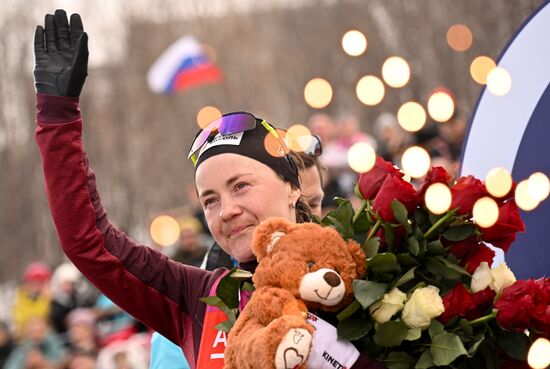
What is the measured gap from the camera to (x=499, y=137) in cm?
389

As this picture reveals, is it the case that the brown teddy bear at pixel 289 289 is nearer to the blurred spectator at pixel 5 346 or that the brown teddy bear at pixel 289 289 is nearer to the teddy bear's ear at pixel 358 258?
the teddy bear's ear at pixel 358 258

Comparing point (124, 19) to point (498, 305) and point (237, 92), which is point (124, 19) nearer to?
point (237, 92)

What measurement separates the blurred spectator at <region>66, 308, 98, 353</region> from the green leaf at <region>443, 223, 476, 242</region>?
737 cm

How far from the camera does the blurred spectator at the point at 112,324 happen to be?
33.7ft

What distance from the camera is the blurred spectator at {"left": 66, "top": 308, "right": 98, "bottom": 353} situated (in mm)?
10344

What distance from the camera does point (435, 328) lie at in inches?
120

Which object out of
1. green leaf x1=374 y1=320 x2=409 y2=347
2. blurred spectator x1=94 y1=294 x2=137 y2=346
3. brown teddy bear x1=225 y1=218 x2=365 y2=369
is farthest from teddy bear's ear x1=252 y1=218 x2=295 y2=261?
blurred spectator x1=94 y1=294 x2=137 y2=346

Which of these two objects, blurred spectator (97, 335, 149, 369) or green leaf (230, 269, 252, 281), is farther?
blurred spectator (97, 335, 149, 369)

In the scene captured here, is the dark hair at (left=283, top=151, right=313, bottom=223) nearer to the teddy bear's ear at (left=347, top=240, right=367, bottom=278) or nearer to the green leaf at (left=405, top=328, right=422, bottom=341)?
the teddy bear's ear at (left=347, top=240, right=367, bottom=278)

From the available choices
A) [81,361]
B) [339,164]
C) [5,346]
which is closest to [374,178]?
[339,164]

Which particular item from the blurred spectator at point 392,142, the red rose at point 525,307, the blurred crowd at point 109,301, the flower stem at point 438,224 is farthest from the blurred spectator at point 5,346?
the red rose at point 525,307

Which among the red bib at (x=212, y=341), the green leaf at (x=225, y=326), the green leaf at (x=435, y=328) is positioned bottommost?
the red bib at (x=212, y=341)

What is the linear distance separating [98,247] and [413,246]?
1104mm

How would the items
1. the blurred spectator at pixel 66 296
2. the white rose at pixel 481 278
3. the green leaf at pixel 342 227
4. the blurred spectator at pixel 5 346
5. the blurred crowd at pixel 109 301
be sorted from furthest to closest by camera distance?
1. the blurred spectator at pixel 66 296
2. the blurred spectator at pixel 5 346
3. the blurred crowd at pixel 109 301
4. the green leaf at pixel 342 227
5. the white rose at pixel 481 278
